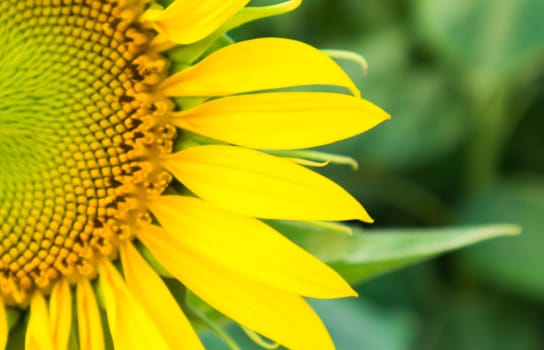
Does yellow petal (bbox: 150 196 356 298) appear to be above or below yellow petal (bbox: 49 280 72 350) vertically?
above

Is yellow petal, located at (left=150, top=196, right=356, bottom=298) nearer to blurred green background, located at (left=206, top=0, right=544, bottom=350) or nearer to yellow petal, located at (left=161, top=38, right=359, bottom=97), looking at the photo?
yellow petal, located at (left=161, top=38, right=359, bottom=97)

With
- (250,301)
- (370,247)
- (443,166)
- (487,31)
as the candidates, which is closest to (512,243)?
(443,166)

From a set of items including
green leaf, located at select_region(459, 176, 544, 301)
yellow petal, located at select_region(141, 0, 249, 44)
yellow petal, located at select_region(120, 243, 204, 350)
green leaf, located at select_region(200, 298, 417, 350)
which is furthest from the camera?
green leaf, located at select_region(459, 176, 544, 301)

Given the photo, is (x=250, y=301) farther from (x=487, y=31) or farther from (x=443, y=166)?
(x=443, y=166)

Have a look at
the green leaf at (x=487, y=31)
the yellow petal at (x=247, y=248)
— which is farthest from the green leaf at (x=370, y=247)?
the green leaf at (x=487, y=31)

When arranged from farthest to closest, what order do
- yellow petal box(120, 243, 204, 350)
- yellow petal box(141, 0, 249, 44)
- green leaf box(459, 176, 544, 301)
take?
green leaf box(459, 176, 544, 301) → yellow petal box(120, 243, 204, 350) → yellow petal box(141, 0, 249, 44)

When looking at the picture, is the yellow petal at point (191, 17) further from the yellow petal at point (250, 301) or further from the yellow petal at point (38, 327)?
the yellow petal at point (38, 327)

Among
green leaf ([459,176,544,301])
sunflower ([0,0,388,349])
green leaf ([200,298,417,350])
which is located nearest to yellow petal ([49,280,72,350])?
sunflower ([0,0,388,349])

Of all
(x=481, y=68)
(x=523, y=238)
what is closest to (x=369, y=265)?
(x=481, y=68)
